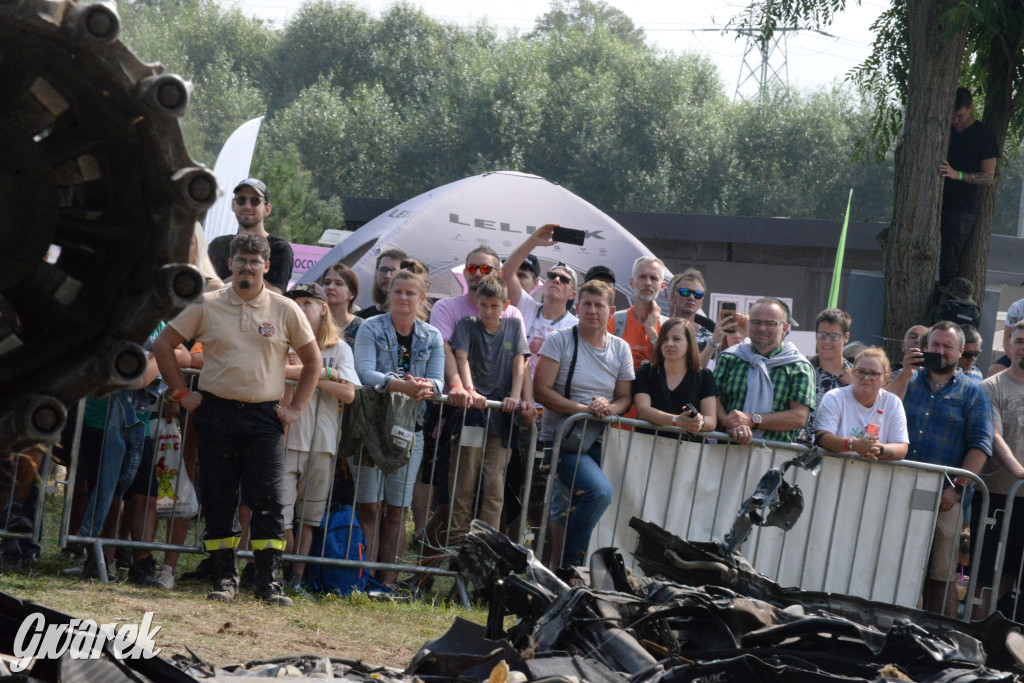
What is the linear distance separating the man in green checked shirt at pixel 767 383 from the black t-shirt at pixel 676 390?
18 cm

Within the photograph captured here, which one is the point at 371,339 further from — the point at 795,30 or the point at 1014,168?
the point at 1014,168

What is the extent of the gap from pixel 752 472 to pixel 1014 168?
218 feet

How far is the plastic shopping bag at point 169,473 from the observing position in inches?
286

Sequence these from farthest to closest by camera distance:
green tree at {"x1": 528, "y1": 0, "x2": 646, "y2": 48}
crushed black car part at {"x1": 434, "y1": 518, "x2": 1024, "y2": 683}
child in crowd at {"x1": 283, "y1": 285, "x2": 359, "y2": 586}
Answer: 1. green tree at {"x1": 528, "y1": 0, "x2": 646, "y2": 48}
2. child in crowd at {"x1": 283, "y1": 285, "x2": 359, "y2": 586}
3. crushed black car part at {"x1": 434, "y1": 518, "x2": 1024, "y2": 683}

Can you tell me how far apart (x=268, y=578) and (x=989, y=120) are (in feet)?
30.5

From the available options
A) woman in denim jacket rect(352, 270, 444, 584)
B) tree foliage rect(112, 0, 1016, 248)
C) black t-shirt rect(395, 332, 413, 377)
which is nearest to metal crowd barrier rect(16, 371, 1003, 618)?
→ woman in denim jacket rect(352, 270, 444, 584)

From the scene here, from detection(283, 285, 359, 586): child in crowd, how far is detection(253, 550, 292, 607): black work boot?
51 centimetres

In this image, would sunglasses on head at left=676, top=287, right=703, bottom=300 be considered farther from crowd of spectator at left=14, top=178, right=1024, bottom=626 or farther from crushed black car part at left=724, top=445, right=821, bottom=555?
crushed black car part at left=724, top=445, right=821, bottom=555

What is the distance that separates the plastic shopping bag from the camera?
7.26 m

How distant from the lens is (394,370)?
25.0 feet

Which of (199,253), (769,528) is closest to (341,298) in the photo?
(769,528)

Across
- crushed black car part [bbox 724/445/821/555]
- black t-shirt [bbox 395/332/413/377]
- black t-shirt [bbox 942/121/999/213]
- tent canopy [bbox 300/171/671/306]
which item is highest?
black t-shirt [bbox 942/121/999/213]

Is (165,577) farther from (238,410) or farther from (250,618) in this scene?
(238,410)

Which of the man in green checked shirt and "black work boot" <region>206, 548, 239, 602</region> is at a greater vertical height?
the man in green checked shirt
